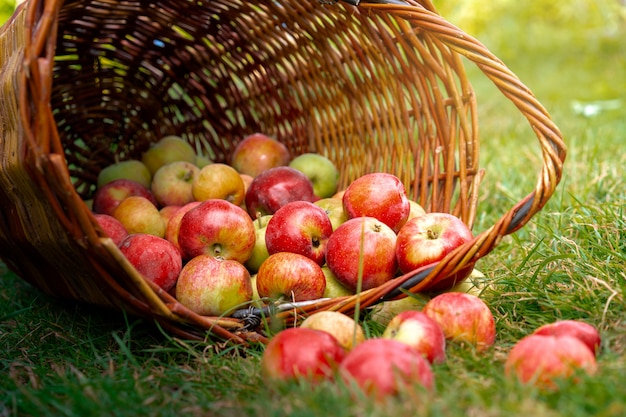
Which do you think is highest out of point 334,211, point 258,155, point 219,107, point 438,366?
point 219,107

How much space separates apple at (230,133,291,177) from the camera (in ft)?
8.33

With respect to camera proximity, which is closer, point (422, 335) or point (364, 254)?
point (422, 335)

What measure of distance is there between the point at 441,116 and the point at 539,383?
43.0 inches

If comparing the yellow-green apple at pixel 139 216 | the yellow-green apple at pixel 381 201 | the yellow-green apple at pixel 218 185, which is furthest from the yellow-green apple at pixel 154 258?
the yellow-green apple at pixel 381 201

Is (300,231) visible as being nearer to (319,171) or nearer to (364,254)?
(364,254)

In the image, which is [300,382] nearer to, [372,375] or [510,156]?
[372,375]

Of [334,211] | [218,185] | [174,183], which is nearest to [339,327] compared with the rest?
[334,211]

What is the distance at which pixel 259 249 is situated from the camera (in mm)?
2043

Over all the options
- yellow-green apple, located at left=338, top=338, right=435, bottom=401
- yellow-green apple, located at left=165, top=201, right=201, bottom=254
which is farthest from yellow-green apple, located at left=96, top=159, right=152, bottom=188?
yellow-green apple, located at left=338, top=338, right=435, bottom=401

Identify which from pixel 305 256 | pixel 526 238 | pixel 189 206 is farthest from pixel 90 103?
pixel 526 238

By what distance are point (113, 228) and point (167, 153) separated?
2.09 ft

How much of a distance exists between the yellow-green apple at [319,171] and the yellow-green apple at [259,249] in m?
0.35

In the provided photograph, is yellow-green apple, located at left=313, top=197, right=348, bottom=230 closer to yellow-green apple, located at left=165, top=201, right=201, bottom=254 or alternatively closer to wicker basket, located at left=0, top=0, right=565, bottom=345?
wicker basket, located at left=0, top=0, right=565, bottom=345

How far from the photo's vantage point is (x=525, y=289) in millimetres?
1829
